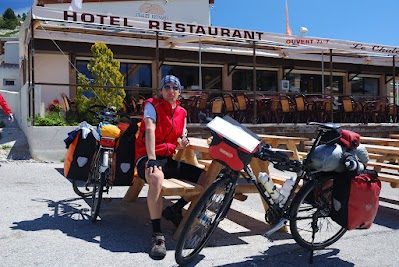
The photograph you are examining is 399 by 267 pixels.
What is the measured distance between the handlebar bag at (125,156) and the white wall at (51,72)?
9190 millimetres

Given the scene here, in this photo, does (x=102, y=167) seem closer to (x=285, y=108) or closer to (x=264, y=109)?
(x=264, y=109)

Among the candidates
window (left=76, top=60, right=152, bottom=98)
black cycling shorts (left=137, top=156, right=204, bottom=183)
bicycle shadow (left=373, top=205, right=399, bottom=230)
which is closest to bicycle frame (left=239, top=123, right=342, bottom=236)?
black cycling shorts (left=137, top=156, right=204, bottom=183)

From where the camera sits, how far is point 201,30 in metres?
10.2

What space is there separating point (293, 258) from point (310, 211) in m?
0.43

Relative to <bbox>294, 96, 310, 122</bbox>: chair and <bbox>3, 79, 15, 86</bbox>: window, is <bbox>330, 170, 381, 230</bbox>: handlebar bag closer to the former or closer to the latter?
<bbox>294, 96, 310, 122</bbox>: chair

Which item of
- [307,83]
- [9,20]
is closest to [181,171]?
[307,83]

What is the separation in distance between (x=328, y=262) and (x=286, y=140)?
1.56 meters

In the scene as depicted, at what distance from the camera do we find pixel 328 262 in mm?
3955

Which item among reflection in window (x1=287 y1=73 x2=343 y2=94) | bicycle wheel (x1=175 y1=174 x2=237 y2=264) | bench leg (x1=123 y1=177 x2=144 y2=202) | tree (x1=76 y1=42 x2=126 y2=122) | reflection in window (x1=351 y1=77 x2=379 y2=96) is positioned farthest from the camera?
reflection in window (x1=351 y1=77 x2=379 y2=96)

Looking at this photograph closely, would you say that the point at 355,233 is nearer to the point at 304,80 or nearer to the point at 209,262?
the point at 209,262

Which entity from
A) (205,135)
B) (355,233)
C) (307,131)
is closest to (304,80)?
(307,131)

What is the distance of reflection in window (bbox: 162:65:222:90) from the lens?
15.8 metres

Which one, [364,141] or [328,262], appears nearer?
[328,262]

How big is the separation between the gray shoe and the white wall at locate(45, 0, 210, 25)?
1498cm
